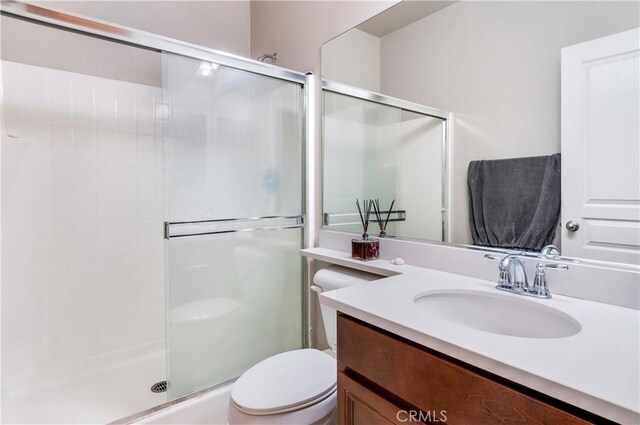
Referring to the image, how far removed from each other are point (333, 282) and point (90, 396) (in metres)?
1.47

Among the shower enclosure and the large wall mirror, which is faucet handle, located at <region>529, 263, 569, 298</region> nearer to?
the large wall mirror

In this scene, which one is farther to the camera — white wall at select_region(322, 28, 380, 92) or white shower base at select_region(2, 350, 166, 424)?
white shower base at select_region(2, 350, 166, 424)

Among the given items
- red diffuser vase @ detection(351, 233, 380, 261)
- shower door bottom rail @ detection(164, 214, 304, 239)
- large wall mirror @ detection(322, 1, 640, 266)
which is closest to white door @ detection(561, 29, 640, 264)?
large wall mirror @ detection(322, 1, 640, 266)

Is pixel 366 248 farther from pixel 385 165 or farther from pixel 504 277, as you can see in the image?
pixel 504 277

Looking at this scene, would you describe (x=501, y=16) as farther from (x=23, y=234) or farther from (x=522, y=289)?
(x=23, y=234)

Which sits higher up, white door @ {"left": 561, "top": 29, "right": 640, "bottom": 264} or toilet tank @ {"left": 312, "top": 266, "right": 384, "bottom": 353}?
white door @ {"left": 561, "top": 29, "right": 640, "bottom": 264}

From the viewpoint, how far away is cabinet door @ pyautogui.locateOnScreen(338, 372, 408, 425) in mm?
731

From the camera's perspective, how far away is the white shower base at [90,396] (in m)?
1.59

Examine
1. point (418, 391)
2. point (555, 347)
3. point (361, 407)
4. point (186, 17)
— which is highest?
point (186, 17)

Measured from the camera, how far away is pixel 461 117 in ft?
3.83

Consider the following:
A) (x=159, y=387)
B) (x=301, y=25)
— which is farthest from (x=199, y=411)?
(x=301, y=25)

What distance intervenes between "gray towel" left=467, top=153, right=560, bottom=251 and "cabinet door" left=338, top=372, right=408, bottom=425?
24.5 inches

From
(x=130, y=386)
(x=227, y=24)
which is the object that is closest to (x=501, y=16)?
(x=227, y=24)

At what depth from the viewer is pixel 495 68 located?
108cm
